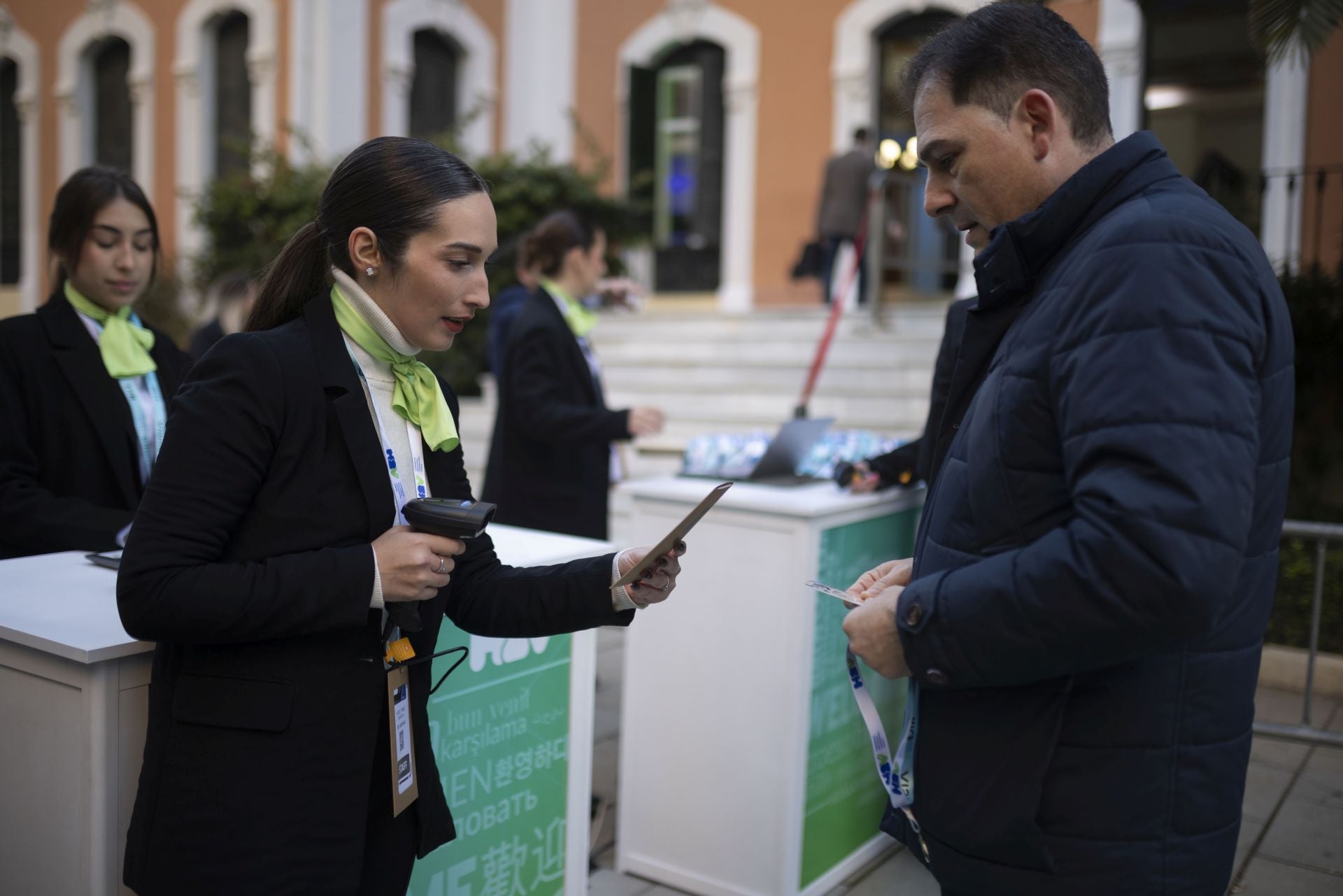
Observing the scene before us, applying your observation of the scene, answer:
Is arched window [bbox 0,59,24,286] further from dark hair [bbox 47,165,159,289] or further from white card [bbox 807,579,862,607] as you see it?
white card [bbox 807,579,862,607]

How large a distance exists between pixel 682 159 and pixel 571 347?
1075 cm

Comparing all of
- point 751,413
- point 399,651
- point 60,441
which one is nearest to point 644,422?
point 60,441

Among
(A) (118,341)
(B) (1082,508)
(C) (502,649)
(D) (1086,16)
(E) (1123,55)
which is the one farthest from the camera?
(D) (1086,16)

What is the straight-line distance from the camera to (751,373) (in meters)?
9.36

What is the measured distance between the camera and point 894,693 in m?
3.62

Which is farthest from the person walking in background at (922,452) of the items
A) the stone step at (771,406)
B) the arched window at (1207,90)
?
the arched window at (1207,90)

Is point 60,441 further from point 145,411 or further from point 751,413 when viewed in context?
point 751,413

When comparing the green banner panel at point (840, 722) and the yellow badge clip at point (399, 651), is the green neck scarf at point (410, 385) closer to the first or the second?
the yellow badge clip at point (399, 651)

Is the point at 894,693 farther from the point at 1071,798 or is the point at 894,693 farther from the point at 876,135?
the point at 876,135

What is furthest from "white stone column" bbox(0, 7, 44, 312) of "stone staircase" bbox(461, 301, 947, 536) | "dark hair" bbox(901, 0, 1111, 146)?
"dark hair" bbox(901, 0, 1111, 146)

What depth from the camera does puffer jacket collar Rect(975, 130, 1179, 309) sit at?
4.97 ft

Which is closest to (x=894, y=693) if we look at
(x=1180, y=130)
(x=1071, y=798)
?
(x=1071, y=798)

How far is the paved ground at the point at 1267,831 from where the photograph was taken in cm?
337

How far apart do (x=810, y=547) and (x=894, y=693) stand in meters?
0.82
